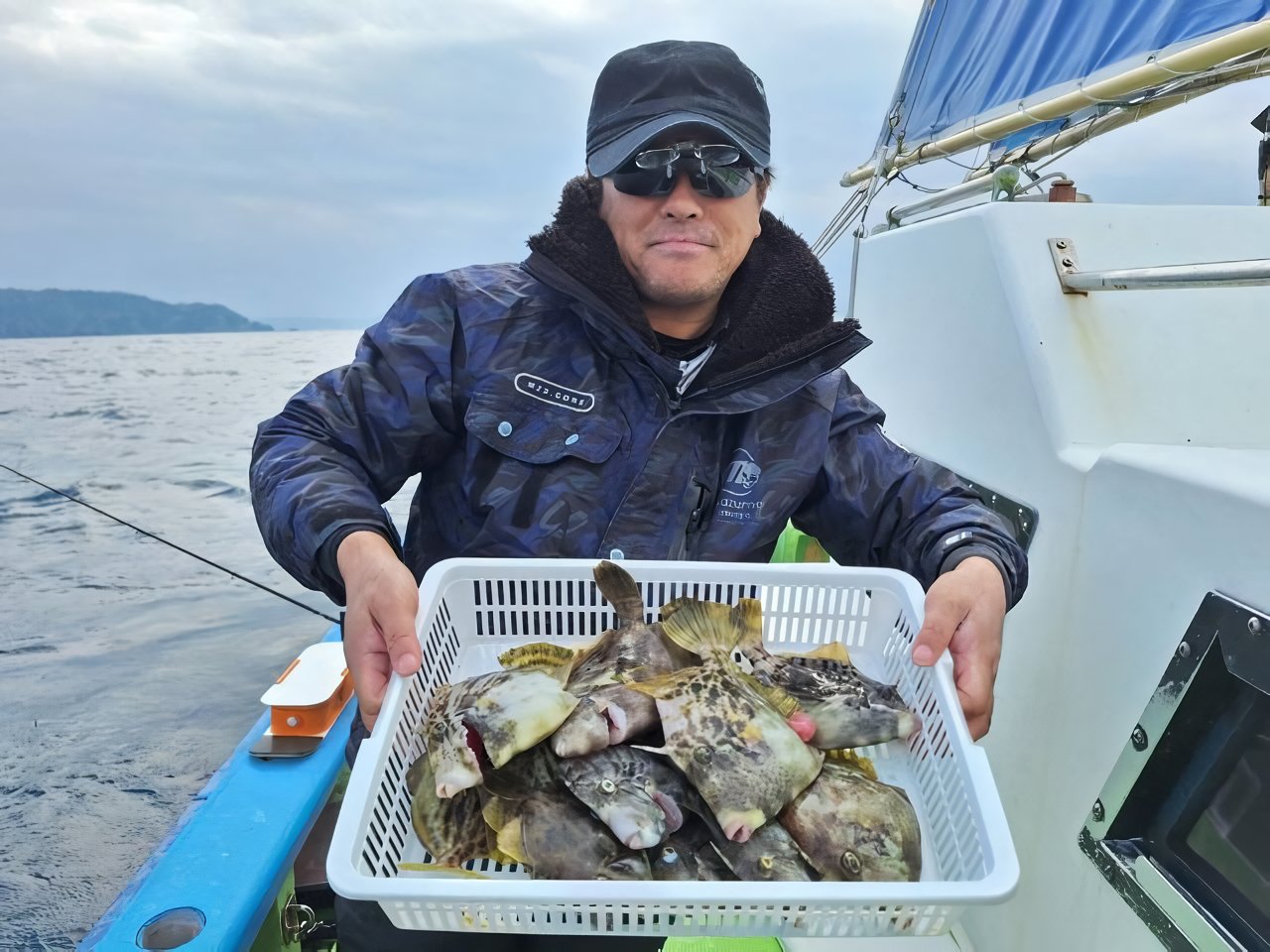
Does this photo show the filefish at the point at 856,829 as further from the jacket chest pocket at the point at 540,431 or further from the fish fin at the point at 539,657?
the jacket chest pocket at the point at 540,431

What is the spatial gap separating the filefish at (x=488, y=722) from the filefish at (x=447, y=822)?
0.04 meters

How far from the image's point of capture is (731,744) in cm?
121

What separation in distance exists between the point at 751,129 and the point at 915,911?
5.08ft

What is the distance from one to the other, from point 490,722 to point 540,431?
71 centimetres

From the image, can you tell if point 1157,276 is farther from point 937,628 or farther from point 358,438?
point 358,438

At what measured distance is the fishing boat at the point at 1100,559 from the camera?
4.25 feet

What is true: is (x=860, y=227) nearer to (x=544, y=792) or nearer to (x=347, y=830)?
(x=544, y=792)

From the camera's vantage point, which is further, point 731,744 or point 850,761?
point 850,761

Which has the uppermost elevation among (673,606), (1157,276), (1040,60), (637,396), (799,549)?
(1040,60)

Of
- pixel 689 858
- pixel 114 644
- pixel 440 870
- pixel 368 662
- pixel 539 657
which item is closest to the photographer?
pixel 440 870

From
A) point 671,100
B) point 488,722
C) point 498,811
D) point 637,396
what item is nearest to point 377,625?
point 488,722

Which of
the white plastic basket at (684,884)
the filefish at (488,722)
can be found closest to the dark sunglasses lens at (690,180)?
the white plastic basket at (684,884)

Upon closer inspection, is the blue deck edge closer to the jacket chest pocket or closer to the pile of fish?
the pile of fish

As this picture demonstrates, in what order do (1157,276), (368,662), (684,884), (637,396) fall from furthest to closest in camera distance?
(637,396)
(1157,276)
(368,662)
(684,884)
